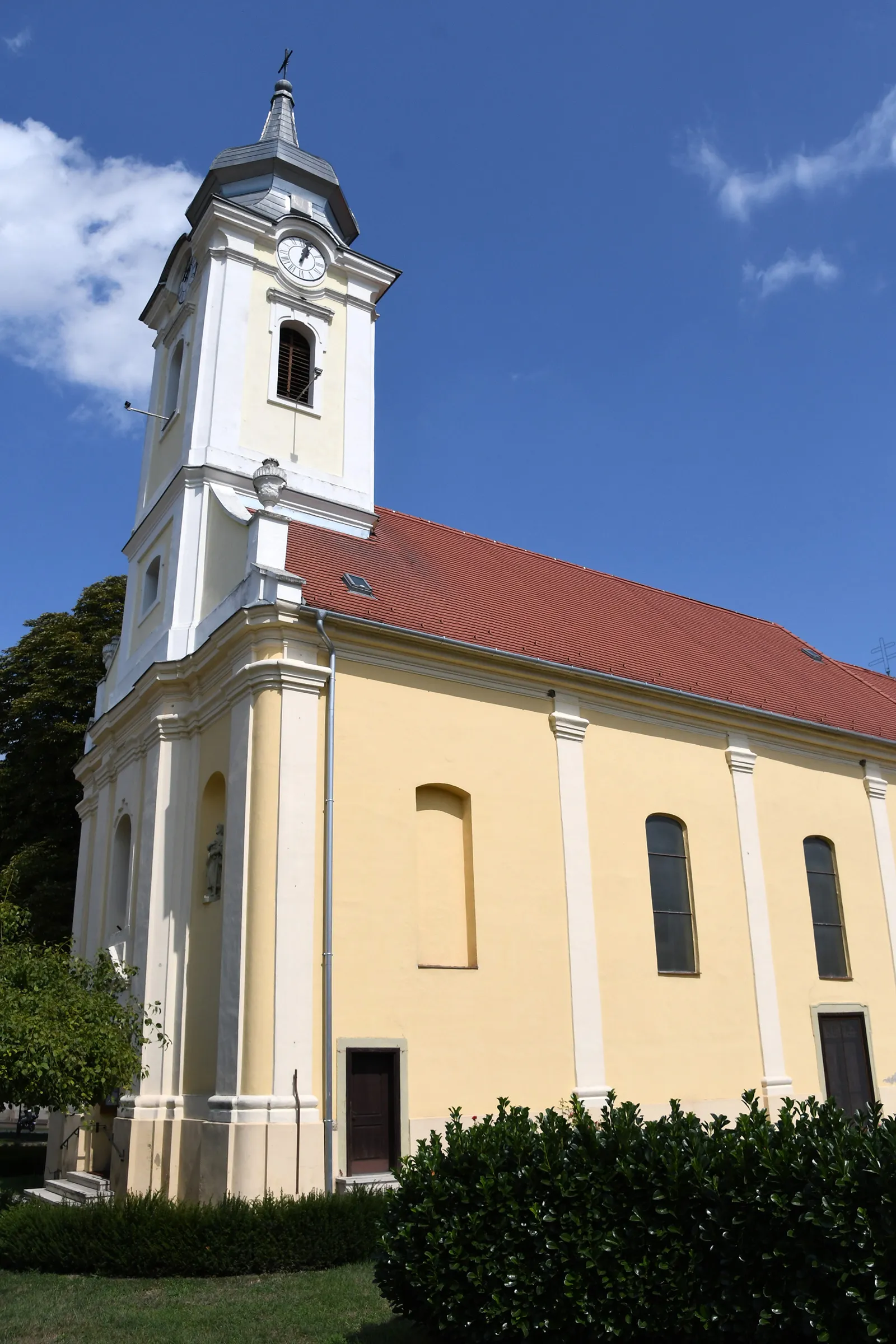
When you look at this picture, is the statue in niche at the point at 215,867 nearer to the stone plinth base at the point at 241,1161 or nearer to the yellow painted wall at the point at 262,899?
the yellow painted wall at the point at 262,899

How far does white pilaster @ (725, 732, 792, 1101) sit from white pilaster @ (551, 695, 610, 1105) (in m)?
3.40

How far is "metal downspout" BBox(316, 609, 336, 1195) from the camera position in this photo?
504 inches

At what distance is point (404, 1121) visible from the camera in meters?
13.6

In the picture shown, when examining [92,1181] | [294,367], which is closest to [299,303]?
[294,367]

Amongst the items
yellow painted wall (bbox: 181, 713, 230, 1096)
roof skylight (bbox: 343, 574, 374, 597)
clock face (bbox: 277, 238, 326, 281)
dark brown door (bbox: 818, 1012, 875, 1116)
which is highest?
clock face (bbox: 277, 238, 326, 281)

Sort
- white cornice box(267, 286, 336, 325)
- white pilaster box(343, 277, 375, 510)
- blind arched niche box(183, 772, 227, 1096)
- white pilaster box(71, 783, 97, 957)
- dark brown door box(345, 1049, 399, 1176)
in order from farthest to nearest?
white cornice box(267, 286, 336, 325)
white pilaster box(343, 277, 375, 510)
white pilaster box(71, 783, 97, 957)
blind arched niche box(183, 772, 227, 1096)
dark brown door box(345, 1049, 399, 1176)

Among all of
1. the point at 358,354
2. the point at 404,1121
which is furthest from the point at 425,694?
the point at 358,354

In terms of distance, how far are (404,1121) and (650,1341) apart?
7255 millimetres

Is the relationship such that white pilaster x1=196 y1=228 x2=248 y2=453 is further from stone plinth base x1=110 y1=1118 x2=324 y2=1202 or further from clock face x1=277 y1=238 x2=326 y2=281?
stone plinth base x1=110 y1=1118 x2=324 y2=1202

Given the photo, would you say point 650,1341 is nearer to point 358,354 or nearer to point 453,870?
point 453,870

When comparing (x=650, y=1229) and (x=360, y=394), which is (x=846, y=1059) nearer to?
(x=650, y=1229)

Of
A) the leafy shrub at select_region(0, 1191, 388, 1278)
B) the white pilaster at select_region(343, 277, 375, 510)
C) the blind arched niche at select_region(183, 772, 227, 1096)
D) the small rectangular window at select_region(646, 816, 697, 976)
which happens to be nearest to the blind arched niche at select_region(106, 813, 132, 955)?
the blind arched niche at select_region(183, 772, 227, 1096)

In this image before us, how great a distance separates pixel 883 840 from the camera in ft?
69.4

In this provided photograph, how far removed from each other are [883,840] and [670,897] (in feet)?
19.4
